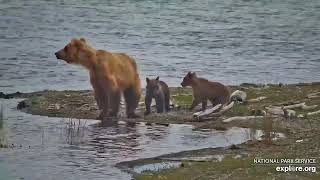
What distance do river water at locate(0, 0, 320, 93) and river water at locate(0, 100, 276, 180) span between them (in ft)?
35.4

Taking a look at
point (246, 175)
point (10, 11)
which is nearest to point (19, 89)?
point (246, 175)

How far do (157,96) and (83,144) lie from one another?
205 inches

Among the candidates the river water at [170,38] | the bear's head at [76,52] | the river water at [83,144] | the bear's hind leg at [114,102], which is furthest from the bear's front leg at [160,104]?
the river water at [170,38]

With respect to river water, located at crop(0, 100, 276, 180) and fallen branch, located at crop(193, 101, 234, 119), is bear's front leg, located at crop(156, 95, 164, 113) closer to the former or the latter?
fallen branch, located at crop(193, 101, 234, 119)

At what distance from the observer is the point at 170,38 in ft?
181

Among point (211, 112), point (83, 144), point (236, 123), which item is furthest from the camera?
point (211, 112)

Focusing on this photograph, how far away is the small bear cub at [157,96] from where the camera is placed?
24.4m

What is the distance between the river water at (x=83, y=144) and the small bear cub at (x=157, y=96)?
1.87 meters

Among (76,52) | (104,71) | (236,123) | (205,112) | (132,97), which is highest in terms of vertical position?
(76,52)

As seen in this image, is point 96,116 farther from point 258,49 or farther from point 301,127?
point 258,49

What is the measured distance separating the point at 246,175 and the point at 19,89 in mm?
19021

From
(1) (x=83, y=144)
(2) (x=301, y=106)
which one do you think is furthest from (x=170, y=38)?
(1) (x=83, y=144)

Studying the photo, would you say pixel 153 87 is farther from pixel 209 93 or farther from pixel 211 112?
pixel 211 112

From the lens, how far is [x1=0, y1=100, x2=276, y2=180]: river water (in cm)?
1655
